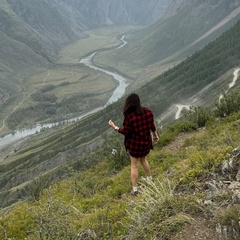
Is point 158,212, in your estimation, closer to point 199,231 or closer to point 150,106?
point 199,231

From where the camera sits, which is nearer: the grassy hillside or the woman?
the grassy hillside

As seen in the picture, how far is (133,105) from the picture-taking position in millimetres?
10492

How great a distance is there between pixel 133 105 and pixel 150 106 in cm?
11273

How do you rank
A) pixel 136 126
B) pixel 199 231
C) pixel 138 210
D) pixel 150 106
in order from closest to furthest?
pixel 199 231 → pixel 138 210 → pixel 136 126 → pixel 150 106

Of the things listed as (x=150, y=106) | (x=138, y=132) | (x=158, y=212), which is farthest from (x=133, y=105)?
(x=150, y=106)

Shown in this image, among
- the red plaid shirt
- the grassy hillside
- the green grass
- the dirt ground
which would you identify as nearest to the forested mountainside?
the green grass

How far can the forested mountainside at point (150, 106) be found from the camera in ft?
346

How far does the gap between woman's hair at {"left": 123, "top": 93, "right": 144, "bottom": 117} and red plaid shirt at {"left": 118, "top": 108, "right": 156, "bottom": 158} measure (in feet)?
Result: 0.37

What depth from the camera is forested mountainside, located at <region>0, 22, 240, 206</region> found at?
105 metres

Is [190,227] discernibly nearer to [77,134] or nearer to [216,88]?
[216,88]

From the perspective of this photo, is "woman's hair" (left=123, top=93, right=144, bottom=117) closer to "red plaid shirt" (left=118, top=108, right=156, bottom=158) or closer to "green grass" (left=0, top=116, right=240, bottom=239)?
"red plaid shirt" (left=118, top=108, right=156, bottom=158)

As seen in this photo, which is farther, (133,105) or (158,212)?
(133,105)

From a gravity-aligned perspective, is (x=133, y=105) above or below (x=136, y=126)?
above

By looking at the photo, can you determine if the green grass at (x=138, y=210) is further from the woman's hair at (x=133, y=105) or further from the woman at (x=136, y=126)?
the woman's hair at (x=133, y=105)
